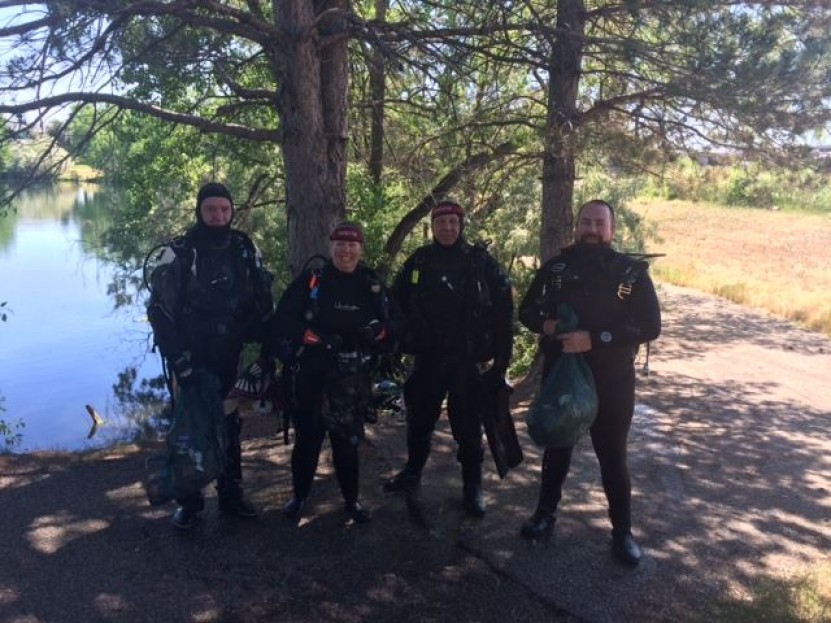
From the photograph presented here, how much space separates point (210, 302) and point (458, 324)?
4.72 ft

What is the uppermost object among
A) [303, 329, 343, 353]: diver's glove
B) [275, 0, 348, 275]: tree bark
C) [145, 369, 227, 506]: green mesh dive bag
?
[275, 0, 348, 275]: tree bark

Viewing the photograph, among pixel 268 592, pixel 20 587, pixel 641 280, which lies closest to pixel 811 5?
pixel 641 280

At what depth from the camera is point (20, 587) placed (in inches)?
129

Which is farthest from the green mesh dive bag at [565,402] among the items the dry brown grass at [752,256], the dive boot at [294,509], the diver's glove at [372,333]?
the dry brown grass at [752,256]

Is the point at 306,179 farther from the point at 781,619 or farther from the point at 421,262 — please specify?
the point at 781,619

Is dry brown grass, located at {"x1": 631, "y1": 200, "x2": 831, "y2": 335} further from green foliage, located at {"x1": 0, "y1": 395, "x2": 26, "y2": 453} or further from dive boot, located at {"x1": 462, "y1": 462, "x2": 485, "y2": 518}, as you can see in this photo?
green foliage, located at {"x1": 0, "y1": 395, "x2": 26, "y2": 453}

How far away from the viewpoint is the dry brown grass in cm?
1641

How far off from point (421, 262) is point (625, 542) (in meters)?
1.97

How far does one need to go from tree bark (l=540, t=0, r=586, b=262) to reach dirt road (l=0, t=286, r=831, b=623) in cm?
267

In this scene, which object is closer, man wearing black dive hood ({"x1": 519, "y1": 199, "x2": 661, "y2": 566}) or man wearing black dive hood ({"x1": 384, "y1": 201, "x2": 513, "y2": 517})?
man wearing black dive hood ({"x1": 519, "y1": 199, "x2": 661, "y2": 566})

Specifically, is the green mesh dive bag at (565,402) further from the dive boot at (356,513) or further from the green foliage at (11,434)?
the green foliage at (11,434)

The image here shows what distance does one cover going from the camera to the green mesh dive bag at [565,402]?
11.7 ft

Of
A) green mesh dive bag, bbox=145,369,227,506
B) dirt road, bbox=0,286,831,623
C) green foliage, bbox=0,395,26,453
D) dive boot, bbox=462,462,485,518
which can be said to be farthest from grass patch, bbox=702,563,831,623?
green foliage, bbox=0,395,26,453

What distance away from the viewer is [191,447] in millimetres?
3629
